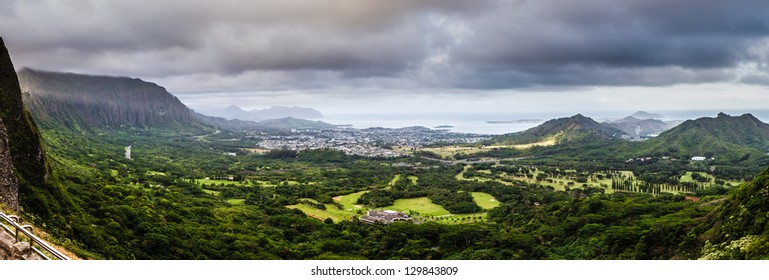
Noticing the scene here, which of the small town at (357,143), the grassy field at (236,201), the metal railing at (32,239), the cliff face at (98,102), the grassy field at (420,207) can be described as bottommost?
the grassy field at (420,207)

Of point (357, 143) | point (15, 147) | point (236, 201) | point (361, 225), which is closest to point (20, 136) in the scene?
point (15, 147)

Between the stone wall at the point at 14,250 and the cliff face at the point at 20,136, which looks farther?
the cliff face at the point at 20,136

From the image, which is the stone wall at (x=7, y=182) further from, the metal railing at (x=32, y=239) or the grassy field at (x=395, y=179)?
the grassy field at (x=395, y=179)

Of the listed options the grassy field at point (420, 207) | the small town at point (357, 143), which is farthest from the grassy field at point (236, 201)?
the small town at point (357, 143)

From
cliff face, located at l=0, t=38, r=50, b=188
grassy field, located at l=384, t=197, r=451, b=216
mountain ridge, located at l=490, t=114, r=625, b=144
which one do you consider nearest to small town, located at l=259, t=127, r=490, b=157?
mountain ridge, located at l=490, t=114, r=625, b=144

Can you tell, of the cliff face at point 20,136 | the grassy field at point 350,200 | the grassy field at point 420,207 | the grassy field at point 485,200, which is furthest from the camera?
the grassy field at point 485,200
